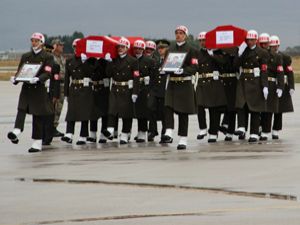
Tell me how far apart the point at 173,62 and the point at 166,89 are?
27.2 inches

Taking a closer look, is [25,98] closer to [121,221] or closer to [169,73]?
[169,73]

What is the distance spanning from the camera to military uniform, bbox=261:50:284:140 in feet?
72.2

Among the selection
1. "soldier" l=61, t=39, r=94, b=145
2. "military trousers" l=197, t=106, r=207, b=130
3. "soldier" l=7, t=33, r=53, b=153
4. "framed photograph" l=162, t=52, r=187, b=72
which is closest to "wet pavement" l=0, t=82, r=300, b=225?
"soldier" l=7, t=33, r=53, b=153

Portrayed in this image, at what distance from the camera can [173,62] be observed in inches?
788

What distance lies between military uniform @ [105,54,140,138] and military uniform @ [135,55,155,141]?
0.40 metres

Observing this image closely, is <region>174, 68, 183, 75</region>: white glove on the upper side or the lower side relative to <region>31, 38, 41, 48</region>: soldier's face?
lower

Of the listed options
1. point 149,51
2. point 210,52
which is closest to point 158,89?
point 149,51

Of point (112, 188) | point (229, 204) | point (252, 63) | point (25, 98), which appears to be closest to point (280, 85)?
point (252, 63)

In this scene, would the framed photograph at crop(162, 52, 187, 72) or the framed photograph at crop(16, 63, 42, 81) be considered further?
the framed photograph at crop(162, 52, 187, 72)

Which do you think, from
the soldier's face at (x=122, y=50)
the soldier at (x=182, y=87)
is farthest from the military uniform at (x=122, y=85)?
the soldier at (x=182, y=87)

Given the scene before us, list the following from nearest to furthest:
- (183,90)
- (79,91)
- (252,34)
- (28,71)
A: (28,71)
(183,90)
(252,34)
(79,91)

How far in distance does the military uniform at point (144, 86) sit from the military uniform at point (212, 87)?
3.10ft

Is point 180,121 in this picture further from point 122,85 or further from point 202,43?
point 202,43

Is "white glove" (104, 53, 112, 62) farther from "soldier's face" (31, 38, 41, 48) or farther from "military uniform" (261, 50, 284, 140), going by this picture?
"military uniform" (261, 50, 284, 140)
